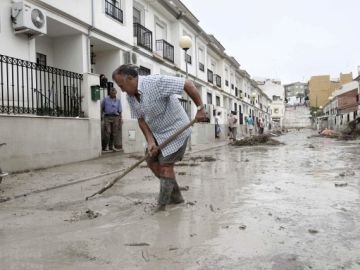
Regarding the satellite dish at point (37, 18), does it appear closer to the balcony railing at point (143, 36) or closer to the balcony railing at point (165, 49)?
the balcony railing at point (143, 36)

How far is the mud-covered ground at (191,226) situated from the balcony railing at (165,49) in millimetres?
14477

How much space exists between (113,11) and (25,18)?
18.9 ft

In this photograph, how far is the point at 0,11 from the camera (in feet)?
32.6

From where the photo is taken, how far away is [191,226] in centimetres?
426

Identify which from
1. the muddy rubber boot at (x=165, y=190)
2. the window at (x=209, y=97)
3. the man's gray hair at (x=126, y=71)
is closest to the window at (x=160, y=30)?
the window at (x=209, y=97)

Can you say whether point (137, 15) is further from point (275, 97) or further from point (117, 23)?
point (275, 97)

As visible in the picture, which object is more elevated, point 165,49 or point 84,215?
point 165,49

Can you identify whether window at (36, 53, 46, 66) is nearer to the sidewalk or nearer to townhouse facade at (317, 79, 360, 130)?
the sidewalk

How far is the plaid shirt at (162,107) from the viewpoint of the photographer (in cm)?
476

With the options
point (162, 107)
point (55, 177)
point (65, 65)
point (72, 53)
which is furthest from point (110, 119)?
point (162, 107)

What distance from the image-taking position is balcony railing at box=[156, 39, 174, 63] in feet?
69.5

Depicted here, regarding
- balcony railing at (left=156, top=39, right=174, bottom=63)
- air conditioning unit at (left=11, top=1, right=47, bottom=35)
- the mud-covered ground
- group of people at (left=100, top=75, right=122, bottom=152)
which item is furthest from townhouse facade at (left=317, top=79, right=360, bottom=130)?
the mud-covered ground

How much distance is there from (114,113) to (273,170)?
6.25m

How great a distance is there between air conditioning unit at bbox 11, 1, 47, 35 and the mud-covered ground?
438 cm
